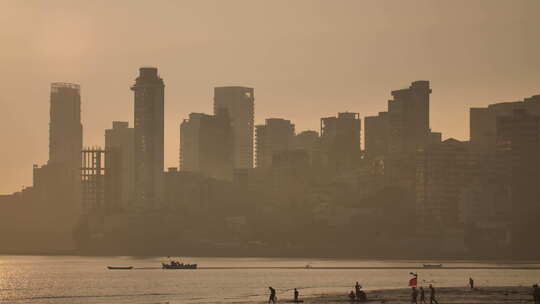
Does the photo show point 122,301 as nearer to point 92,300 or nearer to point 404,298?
point 92,300

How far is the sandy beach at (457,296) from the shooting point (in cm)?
15650

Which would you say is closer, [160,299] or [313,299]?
[313,299]

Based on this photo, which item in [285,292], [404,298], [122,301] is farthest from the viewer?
[285,292]

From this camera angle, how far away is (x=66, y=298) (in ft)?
644

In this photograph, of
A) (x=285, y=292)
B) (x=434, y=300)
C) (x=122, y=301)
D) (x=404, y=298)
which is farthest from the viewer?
(x=285, y=292)

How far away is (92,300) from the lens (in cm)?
19075

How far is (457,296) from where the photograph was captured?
166875 mm

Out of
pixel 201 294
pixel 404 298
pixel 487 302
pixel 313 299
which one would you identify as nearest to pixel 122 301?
pixel 201 294

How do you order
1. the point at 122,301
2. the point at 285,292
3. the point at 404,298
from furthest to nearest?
the point at 285,292 < the point at 122,301 < the point at 404,298

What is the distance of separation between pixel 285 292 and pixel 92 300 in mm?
29625

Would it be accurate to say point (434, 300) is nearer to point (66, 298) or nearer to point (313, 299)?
point (313, 299)

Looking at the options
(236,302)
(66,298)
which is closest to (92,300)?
(66,298)

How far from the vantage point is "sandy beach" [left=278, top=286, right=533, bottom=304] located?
156 meters

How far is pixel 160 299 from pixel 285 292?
20.8 meters
